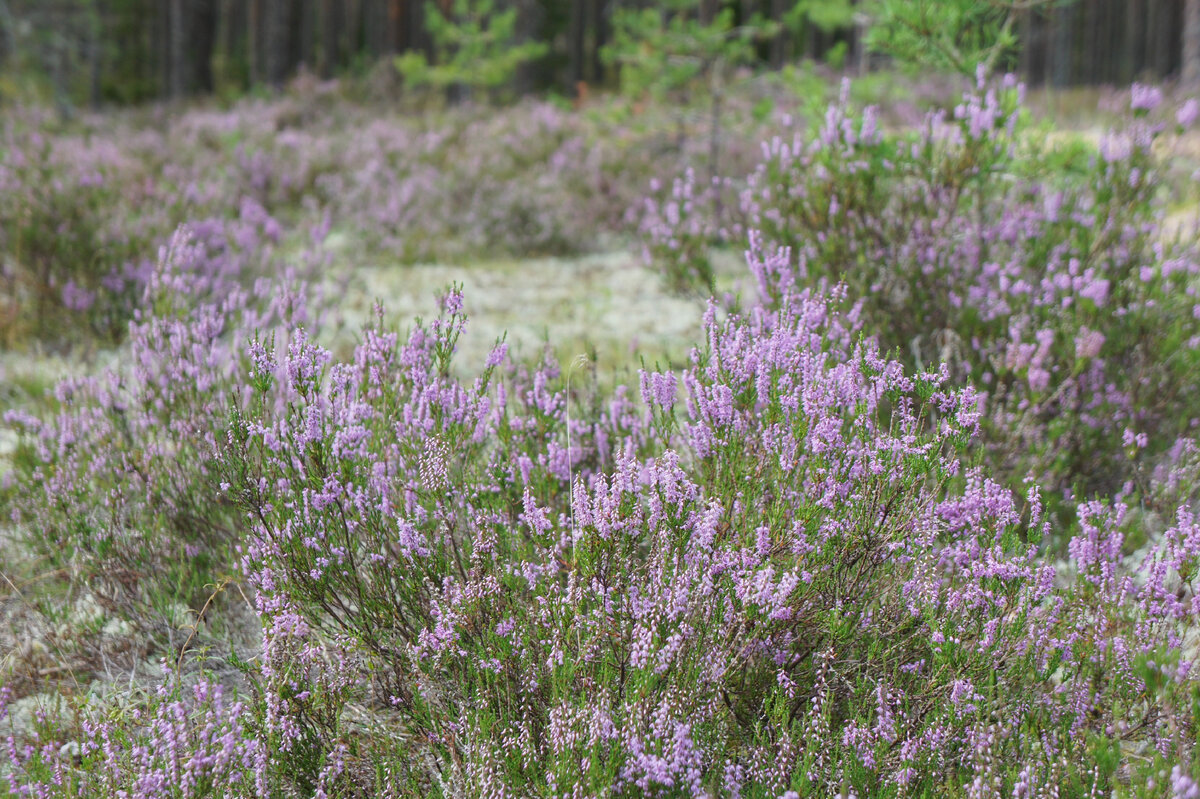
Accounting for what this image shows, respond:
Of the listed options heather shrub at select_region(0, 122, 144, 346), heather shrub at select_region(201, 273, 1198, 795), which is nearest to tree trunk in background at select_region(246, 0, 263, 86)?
heather shrub at select_region(0, 122, 144, 346)

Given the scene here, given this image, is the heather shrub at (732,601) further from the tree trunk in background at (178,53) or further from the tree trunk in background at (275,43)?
the tree trunk in background at (178,53)

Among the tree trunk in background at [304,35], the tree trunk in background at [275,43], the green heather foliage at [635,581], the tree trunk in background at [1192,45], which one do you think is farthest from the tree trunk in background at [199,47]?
the green heather foliage at [635,581]

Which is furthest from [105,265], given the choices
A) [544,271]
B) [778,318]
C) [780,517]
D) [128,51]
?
[128,51]

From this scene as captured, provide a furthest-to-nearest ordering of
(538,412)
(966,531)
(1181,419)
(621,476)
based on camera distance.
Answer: (1181,419)
(538,412)
(966,531)
(621,476)

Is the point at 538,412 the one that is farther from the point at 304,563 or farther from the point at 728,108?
the point at 728,108

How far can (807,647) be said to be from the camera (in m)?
2.03

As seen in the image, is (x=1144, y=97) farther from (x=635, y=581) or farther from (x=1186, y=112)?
(x=635, y=581)

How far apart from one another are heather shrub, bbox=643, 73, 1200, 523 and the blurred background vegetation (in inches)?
16.8

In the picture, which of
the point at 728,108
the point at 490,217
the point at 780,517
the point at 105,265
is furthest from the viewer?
the point at 728,108

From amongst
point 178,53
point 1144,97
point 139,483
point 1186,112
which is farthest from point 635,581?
point 178,53

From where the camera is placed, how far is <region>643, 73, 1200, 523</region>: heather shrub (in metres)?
3.06

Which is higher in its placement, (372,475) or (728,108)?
(728,108)

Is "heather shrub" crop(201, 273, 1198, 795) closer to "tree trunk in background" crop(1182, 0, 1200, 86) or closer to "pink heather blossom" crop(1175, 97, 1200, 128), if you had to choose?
"pink heather blossom" crop(1175, 97, 1200, 128)

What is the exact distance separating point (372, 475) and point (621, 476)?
2.55 ft
